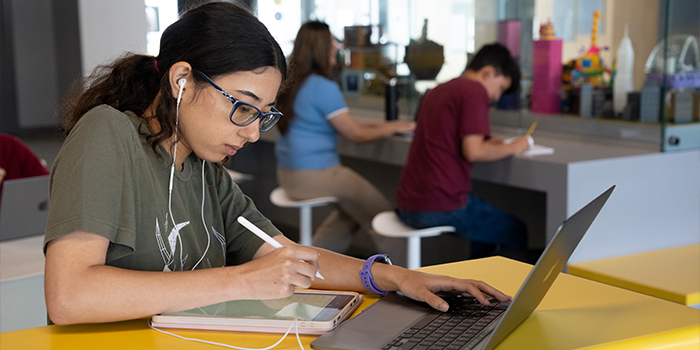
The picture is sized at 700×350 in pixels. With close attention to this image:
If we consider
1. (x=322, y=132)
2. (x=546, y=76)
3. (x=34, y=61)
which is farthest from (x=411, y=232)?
(x=34, y=61)

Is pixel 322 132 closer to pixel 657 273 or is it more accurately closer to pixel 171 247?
pixel 657 273

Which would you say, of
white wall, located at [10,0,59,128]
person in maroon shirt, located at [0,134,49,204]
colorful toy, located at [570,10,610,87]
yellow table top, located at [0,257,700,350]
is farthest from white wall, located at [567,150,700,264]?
white wall, located at [10,0,59,128]

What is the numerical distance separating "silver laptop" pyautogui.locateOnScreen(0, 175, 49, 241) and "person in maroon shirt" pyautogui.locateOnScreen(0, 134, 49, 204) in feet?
1.26

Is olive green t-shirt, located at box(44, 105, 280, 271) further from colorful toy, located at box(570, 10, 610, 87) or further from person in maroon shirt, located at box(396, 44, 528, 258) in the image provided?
colorful toy, located at box(570, 10, 610, 87)

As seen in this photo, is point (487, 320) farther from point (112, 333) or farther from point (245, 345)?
point (112, 333)

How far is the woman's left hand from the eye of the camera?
104 centimetres

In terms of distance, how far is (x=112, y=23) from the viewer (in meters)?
1.97

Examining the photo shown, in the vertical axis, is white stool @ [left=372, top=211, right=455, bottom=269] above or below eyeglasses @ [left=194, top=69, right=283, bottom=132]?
below

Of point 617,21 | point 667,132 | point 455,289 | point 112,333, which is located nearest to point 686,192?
point 667,132

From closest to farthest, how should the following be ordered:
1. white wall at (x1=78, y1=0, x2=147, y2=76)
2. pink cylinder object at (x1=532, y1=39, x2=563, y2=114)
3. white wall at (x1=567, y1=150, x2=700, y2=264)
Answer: white wall at (x1=78, y1=0, x2=147, y2=76) < white wall at (x1=567, y1=150, x2=700, y2=264) < pink cylinder object at (x1=532, y1=39, x2=563, y2=114)

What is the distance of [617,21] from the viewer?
273cm

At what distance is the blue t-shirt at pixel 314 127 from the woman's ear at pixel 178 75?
A: 74.2 inches

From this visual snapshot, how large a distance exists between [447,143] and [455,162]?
0.08 metres

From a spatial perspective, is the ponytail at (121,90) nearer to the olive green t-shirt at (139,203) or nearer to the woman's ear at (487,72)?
the olive green t-shirt at (139,203)
